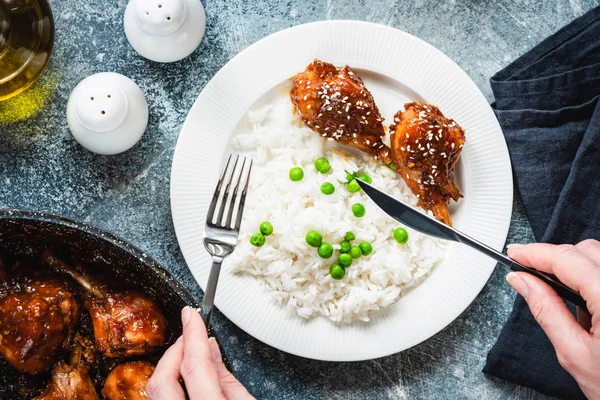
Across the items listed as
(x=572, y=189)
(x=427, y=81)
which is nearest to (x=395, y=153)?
(x=427, y=81)

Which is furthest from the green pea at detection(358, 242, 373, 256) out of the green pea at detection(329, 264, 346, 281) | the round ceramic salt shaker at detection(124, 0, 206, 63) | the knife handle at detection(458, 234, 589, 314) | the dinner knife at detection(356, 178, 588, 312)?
the round ceramic salt shaker at detection(124, 0, 206, 63)

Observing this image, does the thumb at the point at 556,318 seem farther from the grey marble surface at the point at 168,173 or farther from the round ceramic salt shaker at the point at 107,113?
the round ceramic salt shaker at the point at 107,113

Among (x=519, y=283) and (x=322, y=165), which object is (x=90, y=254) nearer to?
(x=322, y=165)

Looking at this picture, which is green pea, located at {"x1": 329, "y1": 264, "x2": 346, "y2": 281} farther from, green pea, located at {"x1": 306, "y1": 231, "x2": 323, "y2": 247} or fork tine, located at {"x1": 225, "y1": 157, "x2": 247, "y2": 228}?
Answer: fork tine, located at {"x1": 225, "y1": 157, "x2": 247, "y2": 228}

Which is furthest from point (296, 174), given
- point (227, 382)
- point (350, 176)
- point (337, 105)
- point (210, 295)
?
point (227, 382)

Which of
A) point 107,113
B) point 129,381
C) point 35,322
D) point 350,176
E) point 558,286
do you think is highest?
point 558,286
